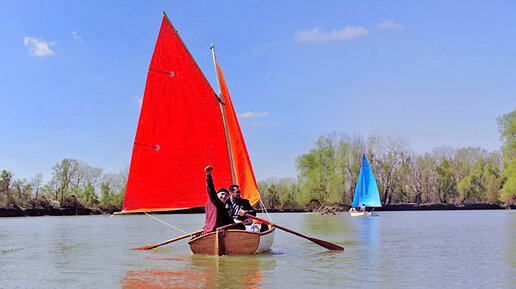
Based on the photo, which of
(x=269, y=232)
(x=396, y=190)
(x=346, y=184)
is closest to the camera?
(x=269, y=232)

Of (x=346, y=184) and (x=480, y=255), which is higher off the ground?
(x=346, y=184)

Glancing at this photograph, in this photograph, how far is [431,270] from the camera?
46.9 feet

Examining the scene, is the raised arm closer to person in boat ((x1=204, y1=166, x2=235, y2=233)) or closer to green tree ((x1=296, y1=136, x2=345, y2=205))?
person in boat ((x1=204, y1=166, x2=235, y2=233))

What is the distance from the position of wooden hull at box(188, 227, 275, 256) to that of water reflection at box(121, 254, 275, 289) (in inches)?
10.0

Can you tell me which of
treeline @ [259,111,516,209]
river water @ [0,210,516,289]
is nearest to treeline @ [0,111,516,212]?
treeline @ [259,111,516,209]

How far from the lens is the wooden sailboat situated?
17203 mm

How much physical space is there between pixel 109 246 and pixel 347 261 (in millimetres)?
11176

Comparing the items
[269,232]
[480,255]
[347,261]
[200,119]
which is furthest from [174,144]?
[480,255]

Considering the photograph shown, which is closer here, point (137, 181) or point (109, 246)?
point (137, 181)

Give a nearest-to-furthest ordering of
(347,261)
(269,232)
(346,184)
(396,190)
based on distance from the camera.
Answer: (347,261) < (269,232) < (346,184) < (396,190)

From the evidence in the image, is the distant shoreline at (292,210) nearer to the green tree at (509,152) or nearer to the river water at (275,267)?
the green tree at (509,152)

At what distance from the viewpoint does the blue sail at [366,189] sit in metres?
→ 60.4

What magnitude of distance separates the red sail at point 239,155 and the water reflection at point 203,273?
260 cm

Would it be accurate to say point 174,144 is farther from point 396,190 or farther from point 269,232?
point 396,190
